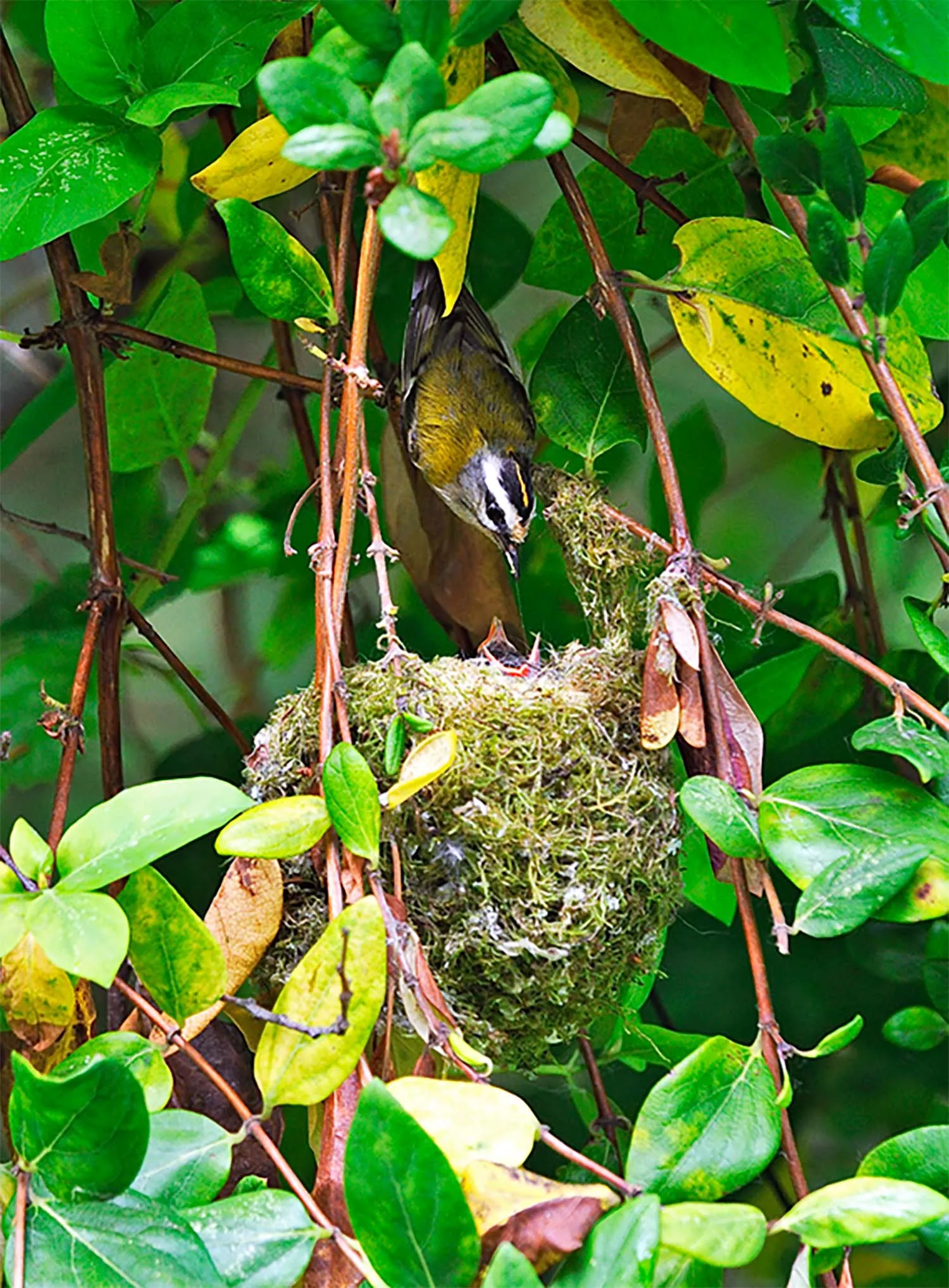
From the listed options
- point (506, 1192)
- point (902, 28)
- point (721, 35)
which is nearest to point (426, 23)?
point (721, 35)

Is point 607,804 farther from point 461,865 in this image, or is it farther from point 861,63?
point 861,63

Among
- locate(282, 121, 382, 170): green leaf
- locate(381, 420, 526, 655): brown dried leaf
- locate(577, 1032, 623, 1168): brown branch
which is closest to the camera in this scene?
locate(282, 121, 382, 170): green leaf

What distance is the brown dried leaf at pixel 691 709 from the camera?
889 mm

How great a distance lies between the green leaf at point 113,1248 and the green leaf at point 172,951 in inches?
5.1

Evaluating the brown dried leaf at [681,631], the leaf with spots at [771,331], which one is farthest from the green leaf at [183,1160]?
the leaf with spots at [771,331]

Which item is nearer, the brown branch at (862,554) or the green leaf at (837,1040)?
the green leaf at (837,1040)

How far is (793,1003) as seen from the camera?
5.25 ft

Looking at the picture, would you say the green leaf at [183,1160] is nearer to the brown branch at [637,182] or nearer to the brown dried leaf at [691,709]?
the brown dried leaf at [691,709]

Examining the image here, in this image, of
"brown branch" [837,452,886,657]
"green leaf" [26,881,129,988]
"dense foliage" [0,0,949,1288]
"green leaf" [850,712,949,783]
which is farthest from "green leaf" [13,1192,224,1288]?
"brown branch" [837,452,886,657]

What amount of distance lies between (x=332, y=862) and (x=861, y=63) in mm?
683

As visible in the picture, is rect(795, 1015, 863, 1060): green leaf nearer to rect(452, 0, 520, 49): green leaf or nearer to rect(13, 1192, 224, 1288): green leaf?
rect(13, 1192, 224, 1288): green leaf

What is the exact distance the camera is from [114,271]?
1120mm

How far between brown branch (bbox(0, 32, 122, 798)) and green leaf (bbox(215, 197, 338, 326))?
26cm

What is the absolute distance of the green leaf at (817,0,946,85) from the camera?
31.4 inches
